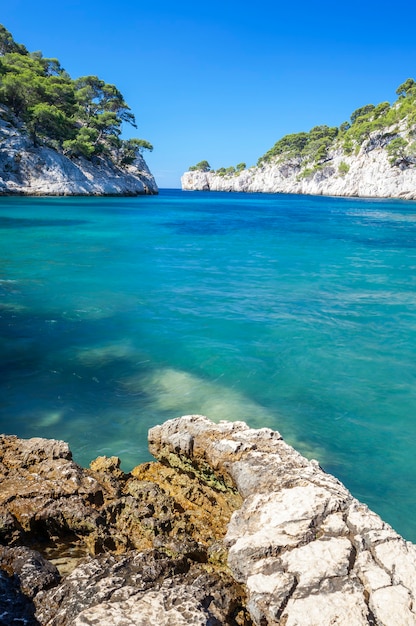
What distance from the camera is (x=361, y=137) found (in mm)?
92188

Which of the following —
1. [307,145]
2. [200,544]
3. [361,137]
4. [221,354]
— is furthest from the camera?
[307,145]

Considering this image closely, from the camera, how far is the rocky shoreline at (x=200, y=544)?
2273mm

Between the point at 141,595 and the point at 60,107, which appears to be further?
the point at 60,107

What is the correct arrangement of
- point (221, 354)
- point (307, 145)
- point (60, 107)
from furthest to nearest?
1. point (307, 145)
2. point (60, 107)
3. point (221, 354)

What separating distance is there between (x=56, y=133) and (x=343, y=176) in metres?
64.6

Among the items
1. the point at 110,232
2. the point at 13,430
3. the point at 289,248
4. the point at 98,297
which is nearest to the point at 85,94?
the point at 110,232

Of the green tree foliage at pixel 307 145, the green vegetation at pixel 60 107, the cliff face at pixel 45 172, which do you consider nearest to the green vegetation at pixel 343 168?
the green tree foliage at pixel 307 145

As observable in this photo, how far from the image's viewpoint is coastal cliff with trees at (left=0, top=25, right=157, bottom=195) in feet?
175

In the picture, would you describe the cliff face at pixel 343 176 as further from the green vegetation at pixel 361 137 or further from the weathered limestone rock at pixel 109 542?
the weathered limestone rock at pixel 109 542

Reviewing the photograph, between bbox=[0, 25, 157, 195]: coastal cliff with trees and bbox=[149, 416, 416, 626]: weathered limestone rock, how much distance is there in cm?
5687

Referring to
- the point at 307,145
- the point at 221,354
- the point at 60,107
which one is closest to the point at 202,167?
the point at 307,145

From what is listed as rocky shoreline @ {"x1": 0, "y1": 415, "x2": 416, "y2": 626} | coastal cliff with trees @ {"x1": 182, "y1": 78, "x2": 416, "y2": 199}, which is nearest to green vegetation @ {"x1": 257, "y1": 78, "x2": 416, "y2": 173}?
coastal cliff with trees @ {"x1": 182, "y1": 78, "x2": 416, "y2": 199}

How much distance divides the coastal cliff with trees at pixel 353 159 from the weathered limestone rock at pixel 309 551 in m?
86.8

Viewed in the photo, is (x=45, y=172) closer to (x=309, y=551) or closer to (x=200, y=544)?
(x=200, y=544)
